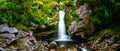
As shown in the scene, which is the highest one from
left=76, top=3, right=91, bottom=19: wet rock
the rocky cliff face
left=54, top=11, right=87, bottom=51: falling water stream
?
left=76, top=3, right=91, bottom=19: wet rock

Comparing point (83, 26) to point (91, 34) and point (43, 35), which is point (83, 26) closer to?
point (91, 34)

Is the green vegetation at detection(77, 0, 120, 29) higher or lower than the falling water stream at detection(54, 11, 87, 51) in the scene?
higher

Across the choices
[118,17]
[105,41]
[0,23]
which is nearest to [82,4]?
[118,17]

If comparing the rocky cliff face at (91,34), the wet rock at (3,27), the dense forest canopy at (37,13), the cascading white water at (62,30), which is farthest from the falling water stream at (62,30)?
the wet rock at (3,27)

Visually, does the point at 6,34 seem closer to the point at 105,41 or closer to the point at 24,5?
the point at 24,5

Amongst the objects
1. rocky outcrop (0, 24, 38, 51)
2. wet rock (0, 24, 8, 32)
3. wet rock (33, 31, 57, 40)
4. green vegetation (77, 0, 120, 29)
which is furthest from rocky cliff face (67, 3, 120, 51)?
wet rock (0, 24, 8, 32)

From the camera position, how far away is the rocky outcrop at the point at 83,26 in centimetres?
2312

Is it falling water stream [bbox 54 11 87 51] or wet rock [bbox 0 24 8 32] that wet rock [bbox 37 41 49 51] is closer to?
falling water stream [bbox 54 11 87 51]

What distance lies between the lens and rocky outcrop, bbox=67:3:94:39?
23.1 meters

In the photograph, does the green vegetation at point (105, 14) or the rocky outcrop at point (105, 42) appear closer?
the rocky outcrop at point (105, 42)

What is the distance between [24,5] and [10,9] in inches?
49.2

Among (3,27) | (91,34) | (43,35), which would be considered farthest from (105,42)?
(3,27)

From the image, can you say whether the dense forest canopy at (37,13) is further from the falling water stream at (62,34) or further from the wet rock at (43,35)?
the wet rock at (43,35)

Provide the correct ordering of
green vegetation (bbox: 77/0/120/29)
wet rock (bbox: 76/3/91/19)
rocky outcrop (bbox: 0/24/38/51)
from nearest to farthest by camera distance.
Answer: rocky outcrop (bbox: 0/24/38/51)
green vegetation (bbox: 77/0/120/29)
wet rock (bbox: 76/3/91/19)
